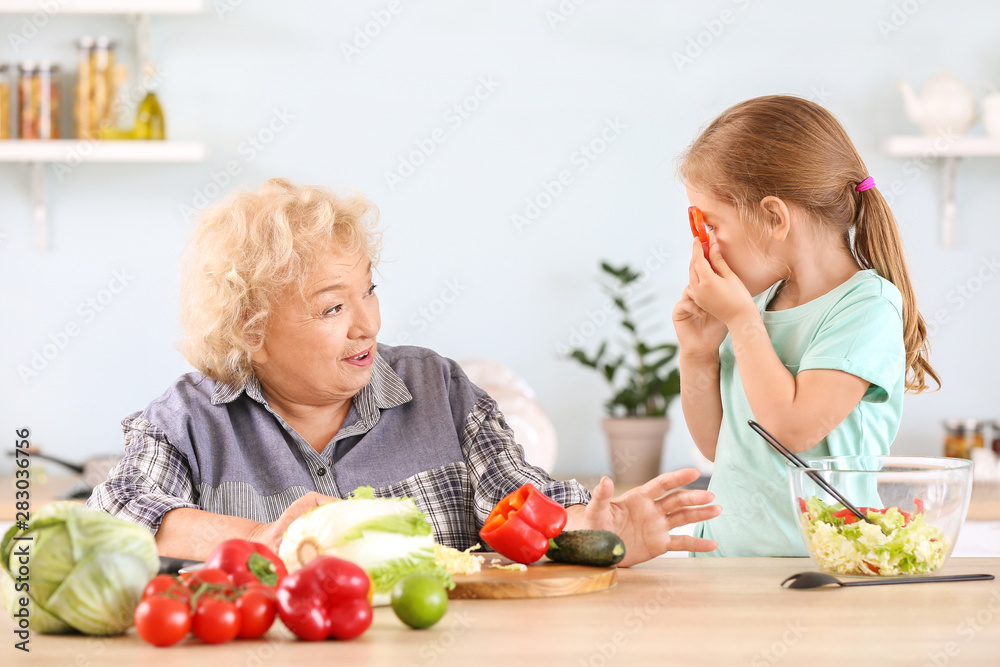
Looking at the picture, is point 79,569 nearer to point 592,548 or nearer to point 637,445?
point 592,548

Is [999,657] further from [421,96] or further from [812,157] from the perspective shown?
[421,96]

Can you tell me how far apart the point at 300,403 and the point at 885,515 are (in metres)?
0.85

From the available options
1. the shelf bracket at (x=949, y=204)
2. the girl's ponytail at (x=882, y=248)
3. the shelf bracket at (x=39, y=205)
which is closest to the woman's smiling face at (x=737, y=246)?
the girl's ponytail at (x=882, y=248)

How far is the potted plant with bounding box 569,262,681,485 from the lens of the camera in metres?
2.62

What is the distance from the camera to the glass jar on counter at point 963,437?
2.59 metres

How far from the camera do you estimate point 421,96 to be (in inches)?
110

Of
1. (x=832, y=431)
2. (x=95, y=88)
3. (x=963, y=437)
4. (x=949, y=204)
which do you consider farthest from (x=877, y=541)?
(x=95, y=88)

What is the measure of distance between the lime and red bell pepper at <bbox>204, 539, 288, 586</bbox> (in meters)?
0.12

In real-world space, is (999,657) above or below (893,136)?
below

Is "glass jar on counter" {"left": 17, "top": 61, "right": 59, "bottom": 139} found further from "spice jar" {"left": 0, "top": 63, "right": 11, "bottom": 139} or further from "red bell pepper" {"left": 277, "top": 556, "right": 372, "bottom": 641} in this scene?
"red bell pepper" {"left": 277, "top": 556, "right": 372, "bottom": 641}

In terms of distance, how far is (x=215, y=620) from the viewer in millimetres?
822

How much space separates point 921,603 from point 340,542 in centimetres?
56

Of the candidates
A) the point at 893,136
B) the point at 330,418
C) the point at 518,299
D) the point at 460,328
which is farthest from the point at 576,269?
the point at 330,418

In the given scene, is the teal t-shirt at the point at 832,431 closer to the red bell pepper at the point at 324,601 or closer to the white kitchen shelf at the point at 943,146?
the red bell pepper at the point at 324,601
